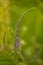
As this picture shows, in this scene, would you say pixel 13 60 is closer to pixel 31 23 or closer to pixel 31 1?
pixel 31 23

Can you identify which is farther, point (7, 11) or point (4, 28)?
point (7, 11)

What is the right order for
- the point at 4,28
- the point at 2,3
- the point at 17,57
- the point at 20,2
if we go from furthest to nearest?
the point at 20,2 → the point at 2,3 → the point at 4,28 → the point at 17,57

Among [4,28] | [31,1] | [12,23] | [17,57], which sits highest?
[31,1]

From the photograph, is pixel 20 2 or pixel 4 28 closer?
pixel 4 28

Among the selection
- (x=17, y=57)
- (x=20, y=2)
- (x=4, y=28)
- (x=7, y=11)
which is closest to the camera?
(x=17, y=57)

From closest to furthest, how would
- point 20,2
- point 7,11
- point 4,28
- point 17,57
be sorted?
point 17,57
point 4,28
point 7,11
point 20,2

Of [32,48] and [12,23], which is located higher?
[12,23]

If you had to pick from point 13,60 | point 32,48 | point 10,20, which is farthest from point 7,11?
point 13,60

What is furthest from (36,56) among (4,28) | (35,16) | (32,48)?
(4,28)

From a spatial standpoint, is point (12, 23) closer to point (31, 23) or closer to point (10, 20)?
point (10, 20)
